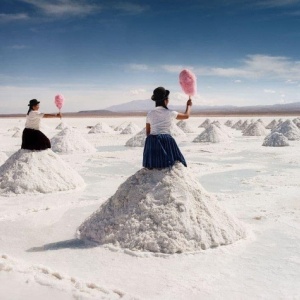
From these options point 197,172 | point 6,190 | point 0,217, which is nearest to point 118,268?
point 0,217

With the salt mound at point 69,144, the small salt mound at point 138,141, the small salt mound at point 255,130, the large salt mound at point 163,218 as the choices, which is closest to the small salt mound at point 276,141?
the small salt mound at point 138,141

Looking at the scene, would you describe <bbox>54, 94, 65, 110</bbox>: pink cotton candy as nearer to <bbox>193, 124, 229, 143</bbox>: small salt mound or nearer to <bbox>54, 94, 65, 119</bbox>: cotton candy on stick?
<bbox>54, 94, 65, 119</bbox>: cotton candy on stick

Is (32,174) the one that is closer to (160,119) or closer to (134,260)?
(160,119)

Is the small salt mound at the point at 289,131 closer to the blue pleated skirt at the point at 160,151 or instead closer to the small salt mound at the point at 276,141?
the small salt mound at the point at 276,141

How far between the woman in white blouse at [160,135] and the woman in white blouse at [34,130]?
2.97m

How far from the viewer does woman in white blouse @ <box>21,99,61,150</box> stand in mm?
7629

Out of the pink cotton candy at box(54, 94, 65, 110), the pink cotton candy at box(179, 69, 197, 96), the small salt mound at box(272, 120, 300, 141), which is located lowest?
the small salt mound at box(272, 120, 300, 141)

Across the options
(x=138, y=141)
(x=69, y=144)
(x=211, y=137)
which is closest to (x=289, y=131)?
(x=211, y=137)

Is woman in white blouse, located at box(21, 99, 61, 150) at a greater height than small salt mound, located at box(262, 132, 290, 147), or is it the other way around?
woman in white blouse, located at box(21, 99, 61, 150)

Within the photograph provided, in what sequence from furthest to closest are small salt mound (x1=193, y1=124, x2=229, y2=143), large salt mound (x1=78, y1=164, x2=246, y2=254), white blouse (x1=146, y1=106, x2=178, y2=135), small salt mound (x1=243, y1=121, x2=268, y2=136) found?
small salt mound (x1=243, y1=121, x2=268, y2=136) → small salt mound (x1=193, y1=124, x2=229, y2=143) → white blouse (x1=146, y1=106, x2=178, y2=135) → large salt mound (x1=78, y1=164, x2=246, y2=254)

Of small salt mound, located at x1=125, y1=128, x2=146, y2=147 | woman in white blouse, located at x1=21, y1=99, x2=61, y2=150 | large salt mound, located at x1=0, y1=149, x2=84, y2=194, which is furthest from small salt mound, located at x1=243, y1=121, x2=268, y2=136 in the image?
woman in white blouse, located at x1=21, y1=99, x2=61, y2=150

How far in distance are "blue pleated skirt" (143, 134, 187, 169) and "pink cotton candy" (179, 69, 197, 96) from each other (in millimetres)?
573

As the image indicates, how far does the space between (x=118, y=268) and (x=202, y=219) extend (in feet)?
3.73

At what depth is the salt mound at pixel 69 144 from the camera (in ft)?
52.2
